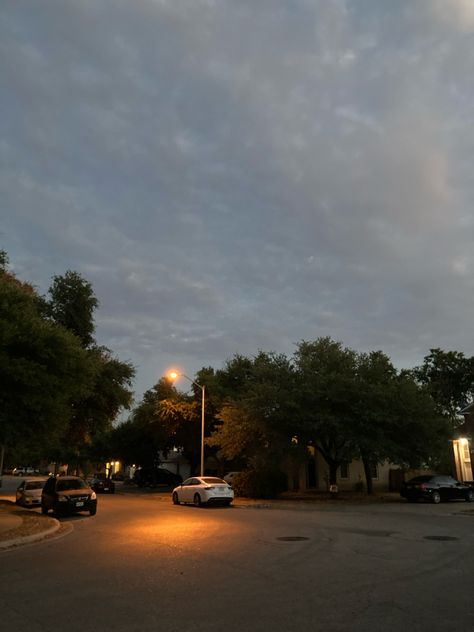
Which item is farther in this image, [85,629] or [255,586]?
[255,586]

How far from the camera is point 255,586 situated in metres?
7.94

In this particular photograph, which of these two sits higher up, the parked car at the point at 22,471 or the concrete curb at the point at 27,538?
the parked car at the point at 22,471

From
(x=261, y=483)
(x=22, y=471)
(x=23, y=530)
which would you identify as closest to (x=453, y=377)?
(x=261, y=483)

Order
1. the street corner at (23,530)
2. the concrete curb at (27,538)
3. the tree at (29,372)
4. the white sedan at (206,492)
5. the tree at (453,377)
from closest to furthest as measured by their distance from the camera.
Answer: the concrete curb at (27,538) → the street corner at (23,530) → the tree at (29,372) → the white sedan at (206,492) → the tree at (453,377)

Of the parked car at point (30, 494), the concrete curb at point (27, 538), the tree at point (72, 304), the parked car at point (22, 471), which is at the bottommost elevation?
the concrete curb at point (27, 538)

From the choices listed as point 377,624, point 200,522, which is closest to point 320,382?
point 200,522

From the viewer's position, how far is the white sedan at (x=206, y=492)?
2580cm

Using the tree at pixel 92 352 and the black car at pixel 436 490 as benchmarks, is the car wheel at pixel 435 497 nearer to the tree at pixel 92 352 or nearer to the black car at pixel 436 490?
the black car at pixel 436 490

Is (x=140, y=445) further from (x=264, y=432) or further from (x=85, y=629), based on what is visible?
(x=85, y=629)

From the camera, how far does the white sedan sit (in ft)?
84.7

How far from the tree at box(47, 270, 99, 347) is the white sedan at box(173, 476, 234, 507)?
8867 millimetres

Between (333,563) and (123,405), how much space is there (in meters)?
19.6

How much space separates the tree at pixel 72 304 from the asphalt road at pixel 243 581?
13620 mm

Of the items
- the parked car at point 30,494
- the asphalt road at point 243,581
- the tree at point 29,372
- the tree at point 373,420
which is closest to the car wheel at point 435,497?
the tree at point 373,420
